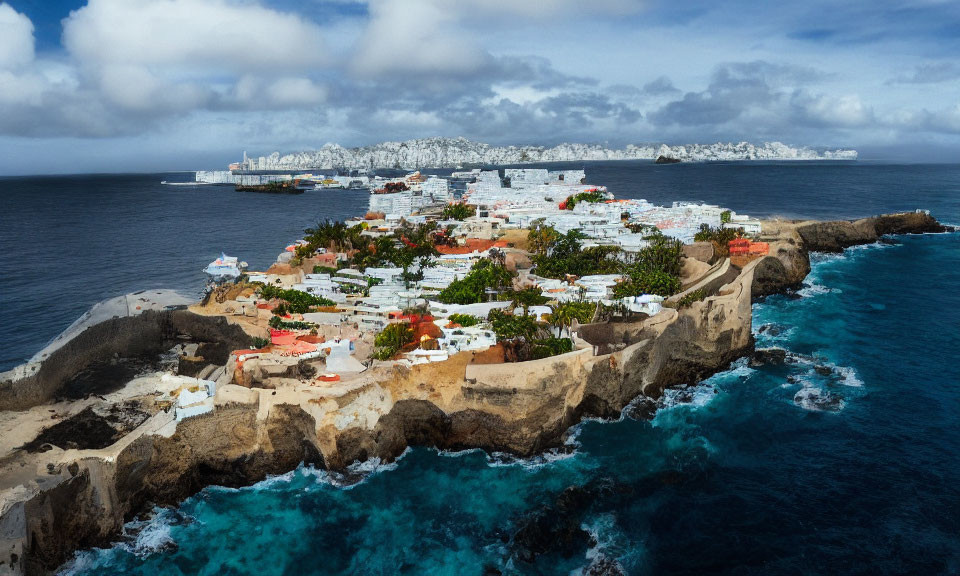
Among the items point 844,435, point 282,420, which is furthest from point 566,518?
point 844,435

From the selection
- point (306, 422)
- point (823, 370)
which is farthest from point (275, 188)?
point (823, 370)

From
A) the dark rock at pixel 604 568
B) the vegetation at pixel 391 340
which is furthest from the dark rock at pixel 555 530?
the vegetation at pixel 391 340

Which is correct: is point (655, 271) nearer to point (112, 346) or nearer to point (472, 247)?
point (472, 247)

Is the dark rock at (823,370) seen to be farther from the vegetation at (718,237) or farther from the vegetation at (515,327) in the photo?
the vegetation at (718,237)

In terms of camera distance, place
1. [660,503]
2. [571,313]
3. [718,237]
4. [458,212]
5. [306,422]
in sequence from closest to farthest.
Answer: [660,503] → [306,422] → [571,313] → [718,237] → [458,212]

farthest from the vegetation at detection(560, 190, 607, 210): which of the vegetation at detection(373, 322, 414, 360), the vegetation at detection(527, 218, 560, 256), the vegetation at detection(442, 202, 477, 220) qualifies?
the vegetation at detection(373, 322, 414, 360)
